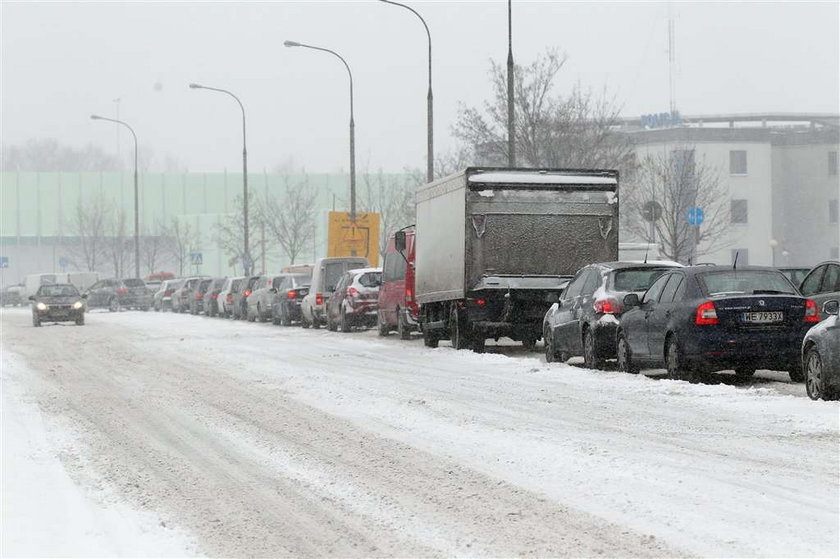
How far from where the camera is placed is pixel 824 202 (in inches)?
3752

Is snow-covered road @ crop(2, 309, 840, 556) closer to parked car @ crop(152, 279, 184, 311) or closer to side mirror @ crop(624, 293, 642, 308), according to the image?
side mirror @ crop(624, 293, 642, 308)

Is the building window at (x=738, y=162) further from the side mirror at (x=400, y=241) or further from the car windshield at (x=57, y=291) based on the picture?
the side mirror at (x=400, y=241)

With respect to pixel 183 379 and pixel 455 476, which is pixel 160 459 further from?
pixel 183 379

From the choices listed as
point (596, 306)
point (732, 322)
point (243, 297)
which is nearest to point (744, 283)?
point (732, 322)

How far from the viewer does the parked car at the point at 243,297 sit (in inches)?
2016

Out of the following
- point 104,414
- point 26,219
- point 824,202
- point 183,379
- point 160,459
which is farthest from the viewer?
point 26,219

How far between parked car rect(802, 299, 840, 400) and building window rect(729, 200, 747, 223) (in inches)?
2949

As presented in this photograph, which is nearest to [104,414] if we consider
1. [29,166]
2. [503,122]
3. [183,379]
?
[183,379]

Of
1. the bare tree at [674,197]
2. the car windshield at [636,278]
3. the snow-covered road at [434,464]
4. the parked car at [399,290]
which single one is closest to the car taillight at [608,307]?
the car windshield at [636,278]

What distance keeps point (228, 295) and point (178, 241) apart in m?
62.3

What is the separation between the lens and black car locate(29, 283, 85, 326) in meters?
47.8

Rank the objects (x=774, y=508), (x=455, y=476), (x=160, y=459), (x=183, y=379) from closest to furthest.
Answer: (x=774, y=508) < (x=455, y=476) < (x=160, y=459) < (x=183, y=379)

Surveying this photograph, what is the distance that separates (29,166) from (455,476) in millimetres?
181778

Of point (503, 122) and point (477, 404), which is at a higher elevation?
point (503, 122)
